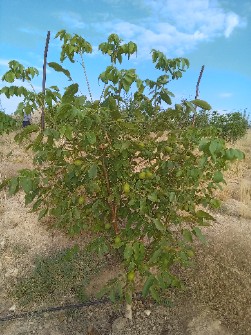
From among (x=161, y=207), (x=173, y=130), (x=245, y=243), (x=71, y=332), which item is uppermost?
(x=173, y=130)

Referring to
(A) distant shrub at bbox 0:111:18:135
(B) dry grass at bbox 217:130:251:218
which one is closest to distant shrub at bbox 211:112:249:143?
(B) dry grass at bbox 217:130:251:218

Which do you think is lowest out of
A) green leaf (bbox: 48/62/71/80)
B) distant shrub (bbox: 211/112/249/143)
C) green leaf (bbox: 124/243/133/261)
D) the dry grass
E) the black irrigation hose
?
the black irrigation hose

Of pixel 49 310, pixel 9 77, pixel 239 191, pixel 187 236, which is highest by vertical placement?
pixel 9 77

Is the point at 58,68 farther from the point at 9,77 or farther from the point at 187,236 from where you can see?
the point at 187,236

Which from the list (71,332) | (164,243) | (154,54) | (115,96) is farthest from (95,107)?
(71,332)

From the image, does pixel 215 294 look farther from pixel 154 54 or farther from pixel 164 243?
pixel 154 54

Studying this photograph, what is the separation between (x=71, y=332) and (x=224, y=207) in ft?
13.0

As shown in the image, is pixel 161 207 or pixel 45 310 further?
pixel 45 310

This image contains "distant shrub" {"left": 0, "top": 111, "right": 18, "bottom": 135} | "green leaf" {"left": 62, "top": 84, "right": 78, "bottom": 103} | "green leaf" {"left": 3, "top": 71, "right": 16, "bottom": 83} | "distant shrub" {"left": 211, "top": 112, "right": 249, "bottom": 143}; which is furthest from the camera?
"distant shrub" {"left": 211, "top": 112, "right": 249, "bottom": 143}

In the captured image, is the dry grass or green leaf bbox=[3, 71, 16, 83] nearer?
green leaf bbox=[3, 71, 16, 83]

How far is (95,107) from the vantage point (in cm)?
248

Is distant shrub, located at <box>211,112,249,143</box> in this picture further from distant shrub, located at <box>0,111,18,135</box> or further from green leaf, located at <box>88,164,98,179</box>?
green leaf, located at <box>88,164,98,179</box>

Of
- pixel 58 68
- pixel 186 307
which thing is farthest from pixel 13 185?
pixel 186 307

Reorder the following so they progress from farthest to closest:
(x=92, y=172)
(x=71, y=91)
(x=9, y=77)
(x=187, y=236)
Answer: (x=187, y=236)
(x=9, y=77)
(x=92, y=172)
(x=71, y=91)
